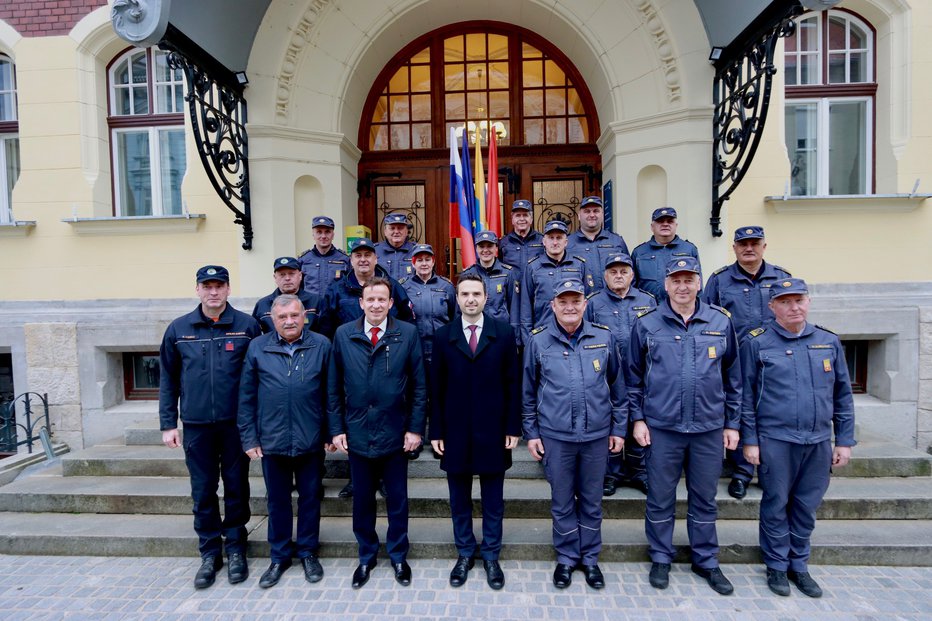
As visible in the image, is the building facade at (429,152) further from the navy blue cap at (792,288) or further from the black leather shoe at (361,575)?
the black leather shoe at (361,575)

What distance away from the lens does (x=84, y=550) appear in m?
3.91

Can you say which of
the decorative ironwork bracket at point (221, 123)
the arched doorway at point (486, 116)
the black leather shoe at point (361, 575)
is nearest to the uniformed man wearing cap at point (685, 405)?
the black leather shoe at point (361, 575)

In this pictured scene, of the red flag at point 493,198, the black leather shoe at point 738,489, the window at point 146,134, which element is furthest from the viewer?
the window at point 146,134

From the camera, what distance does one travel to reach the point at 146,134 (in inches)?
240

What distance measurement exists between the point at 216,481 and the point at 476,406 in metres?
1.91

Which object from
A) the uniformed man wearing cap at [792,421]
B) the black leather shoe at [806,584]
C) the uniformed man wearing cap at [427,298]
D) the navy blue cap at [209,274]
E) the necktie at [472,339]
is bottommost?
the black leather shoe at [806,584]

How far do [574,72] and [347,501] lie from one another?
5.58 meters

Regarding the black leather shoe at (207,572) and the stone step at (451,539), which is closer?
the black leather shoe at (207,572)


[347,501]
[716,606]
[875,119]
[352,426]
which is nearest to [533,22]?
[875,119]

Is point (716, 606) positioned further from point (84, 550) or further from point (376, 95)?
point (376, 95)

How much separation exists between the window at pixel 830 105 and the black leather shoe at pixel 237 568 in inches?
250

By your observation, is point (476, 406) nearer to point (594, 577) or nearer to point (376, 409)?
point (376, 409)

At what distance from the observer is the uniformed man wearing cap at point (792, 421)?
315 cm

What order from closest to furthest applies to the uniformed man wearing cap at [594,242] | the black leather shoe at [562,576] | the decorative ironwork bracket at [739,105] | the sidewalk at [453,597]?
the sidewalk at [453,597] < the black leather shoe at [562,576] < the decorative ironwork bracket at [739,105] < the uniformed man wearing cap at [594,242]
